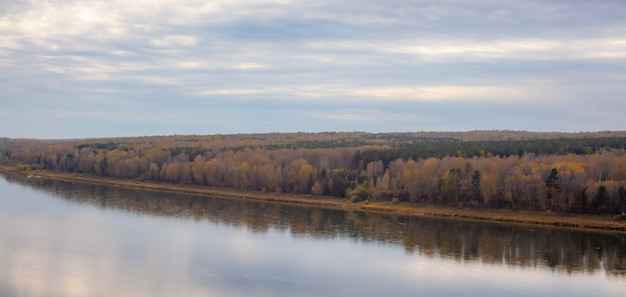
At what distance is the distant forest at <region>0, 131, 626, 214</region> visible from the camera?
Result: 1857 inches

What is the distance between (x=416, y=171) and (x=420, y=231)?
13198 mm

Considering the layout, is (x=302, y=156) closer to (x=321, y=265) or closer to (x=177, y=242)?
(x=177, y=242)

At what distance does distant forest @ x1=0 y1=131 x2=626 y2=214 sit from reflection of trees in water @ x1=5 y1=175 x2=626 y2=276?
411cm

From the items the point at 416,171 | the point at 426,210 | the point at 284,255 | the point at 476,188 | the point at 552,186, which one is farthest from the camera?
the point at 416,171

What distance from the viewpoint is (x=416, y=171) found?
5372 cm

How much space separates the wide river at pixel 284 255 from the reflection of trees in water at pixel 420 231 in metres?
0.07

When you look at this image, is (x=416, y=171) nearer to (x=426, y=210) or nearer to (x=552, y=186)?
(x=426, y=210)

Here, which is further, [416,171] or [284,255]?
[416,171]

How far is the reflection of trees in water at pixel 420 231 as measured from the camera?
33312 millimetres

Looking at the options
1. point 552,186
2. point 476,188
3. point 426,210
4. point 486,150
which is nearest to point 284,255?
point 426,210

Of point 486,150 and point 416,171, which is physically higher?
point 486,150

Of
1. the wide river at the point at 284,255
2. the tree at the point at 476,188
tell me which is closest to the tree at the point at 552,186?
the wide river at the point at 284,255

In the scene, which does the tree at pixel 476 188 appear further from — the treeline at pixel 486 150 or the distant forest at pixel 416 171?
the treeline at pixel 486 150

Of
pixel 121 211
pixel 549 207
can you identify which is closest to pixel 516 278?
pixel 549 207
